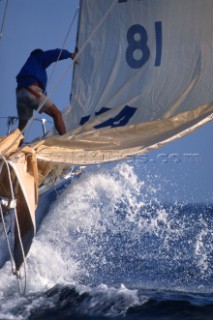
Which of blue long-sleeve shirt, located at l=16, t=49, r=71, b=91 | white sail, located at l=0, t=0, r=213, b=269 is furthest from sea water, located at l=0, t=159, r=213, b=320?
blue long-sleeve shirt, located at l=16, t=49, r=71, b=91

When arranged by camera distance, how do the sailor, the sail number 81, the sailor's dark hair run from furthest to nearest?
the sailor's dark hair → the sailor → the sail number 81

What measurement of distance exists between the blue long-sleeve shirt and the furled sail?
1.14 feet

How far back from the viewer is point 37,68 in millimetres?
9273

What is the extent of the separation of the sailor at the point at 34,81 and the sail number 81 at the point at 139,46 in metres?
0.76

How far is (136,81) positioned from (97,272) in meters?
2.92

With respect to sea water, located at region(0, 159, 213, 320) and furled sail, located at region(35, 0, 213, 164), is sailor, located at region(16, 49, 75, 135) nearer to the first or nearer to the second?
furled sail, located at region(35, 0, 213, 164)

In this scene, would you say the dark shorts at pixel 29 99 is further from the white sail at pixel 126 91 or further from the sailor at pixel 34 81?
the white sail at pixel 126 91

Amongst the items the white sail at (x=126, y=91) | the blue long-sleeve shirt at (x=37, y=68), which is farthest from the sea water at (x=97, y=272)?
the blue long-sleeve shirt at (x=37, y=68)

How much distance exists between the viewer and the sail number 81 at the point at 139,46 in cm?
848

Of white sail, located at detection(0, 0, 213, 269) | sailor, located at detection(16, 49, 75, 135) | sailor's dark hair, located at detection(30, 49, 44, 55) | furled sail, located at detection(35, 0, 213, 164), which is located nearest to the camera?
white sail, located at detection(0, 0, 213, 269)

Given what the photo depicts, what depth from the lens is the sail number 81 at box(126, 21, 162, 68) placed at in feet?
27.8

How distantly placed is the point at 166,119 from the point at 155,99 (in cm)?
42

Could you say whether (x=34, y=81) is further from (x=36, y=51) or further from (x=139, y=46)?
(x=139, y=46)

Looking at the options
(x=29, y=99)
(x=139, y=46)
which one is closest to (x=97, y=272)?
(x=29, y=99)
